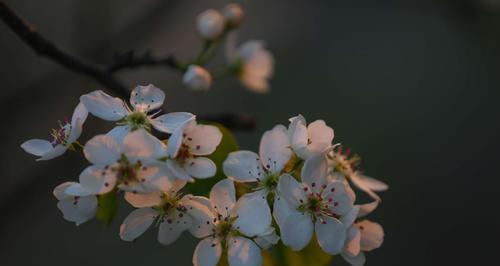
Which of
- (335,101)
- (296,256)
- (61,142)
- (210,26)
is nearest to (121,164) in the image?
(61,142)

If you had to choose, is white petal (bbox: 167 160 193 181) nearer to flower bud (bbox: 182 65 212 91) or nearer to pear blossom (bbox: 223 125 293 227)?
pear blossom (bbox: 223 125 293 227)

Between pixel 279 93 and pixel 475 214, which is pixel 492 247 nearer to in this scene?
pixel 475 214

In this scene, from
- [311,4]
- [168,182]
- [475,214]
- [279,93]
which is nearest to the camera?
[168,182]

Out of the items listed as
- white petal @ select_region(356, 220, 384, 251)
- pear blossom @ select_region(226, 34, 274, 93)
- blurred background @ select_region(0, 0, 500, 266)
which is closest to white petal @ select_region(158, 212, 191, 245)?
white petal @ select_region(356, 220, 384, 251)

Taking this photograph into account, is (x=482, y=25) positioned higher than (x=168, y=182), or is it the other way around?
(x=482, y=25)

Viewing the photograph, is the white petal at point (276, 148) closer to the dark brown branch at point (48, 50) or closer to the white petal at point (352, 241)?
the white petal at point (352, 241)

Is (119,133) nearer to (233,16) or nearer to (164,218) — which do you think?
(164,218)

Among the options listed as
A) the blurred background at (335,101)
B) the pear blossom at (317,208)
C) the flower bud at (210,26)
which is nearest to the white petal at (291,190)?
the pear blossom at (317,208)

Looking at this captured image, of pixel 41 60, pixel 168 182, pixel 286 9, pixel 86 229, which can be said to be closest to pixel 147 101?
pixel 168 182
